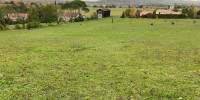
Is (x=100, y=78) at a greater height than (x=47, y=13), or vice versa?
(x=47, y=13)

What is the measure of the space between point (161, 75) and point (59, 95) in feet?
14.8

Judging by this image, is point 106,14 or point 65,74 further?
point 106,14

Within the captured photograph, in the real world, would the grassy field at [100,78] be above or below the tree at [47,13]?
below

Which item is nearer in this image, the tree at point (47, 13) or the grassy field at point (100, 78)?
the grassy field at point (100, 78)

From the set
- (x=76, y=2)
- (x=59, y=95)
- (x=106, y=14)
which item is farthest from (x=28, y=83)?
(x=106, y=14)

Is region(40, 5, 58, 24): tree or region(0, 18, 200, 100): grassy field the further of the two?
region(40, 5, 58, 24): tree

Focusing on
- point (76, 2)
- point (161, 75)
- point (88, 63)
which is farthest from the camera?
point (76, 2)

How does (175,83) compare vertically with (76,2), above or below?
below

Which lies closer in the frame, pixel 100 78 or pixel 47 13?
pixel 100 78

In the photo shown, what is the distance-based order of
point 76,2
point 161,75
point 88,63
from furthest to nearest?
point 76,2 → point 88,63 → point 161,75

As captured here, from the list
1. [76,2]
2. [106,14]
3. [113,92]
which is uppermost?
[76,2]

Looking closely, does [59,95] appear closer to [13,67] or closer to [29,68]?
[29,68]

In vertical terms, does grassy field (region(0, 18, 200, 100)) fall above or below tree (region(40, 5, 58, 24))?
below

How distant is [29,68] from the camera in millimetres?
7855
